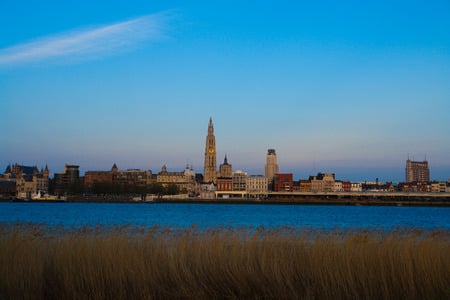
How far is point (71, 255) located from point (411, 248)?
21.2 feet

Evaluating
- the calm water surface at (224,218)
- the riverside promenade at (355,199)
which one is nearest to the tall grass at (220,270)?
the calm water surface at (224,218)

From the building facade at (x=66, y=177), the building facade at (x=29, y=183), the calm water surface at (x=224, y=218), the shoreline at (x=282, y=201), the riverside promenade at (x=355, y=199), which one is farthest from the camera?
the building facade at (x=66, y=177)

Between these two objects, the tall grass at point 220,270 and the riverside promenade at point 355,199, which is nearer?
the tall grass at point 220,270

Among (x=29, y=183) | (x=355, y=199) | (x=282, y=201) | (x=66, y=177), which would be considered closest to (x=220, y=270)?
(x=282, y=201)

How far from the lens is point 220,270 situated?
34.8 feet

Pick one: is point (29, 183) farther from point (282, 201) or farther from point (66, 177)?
point (282, 201)

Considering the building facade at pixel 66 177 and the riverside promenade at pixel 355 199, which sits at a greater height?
the building facade at pixel 66 177

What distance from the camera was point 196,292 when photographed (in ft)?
32.7

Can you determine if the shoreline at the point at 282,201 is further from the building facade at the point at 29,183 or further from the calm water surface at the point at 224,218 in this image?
the calm water surface at the point at 224,218

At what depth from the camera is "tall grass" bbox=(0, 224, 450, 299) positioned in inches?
391

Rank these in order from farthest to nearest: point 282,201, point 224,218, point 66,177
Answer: point 66,177 < point 282,201 < point 224,218

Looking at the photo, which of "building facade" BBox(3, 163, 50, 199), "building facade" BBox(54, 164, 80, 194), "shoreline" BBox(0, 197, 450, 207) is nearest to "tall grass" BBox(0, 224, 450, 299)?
"shoreline" BBox(0, 197, 450, 207)

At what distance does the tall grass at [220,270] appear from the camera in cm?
993

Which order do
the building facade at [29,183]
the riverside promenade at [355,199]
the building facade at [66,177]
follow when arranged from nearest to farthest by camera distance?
the riverside promenade at [355,199] → the building facade at [29,183] → the building facade at [66,177]
